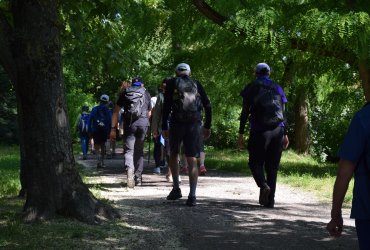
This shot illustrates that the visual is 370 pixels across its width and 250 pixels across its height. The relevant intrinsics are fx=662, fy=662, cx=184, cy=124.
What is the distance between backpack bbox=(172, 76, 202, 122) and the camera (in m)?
8.86

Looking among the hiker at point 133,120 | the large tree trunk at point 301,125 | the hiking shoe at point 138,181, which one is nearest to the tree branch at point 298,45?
the hiker at point 133,120

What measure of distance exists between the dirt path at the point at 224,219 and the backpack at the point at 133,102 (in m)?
1.23

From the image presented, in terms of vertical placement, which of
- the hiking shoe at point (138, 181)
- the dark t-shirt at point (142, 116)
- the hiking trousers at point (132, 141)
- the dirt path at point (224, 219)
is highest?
the dark t-shirt at point (142, 116)

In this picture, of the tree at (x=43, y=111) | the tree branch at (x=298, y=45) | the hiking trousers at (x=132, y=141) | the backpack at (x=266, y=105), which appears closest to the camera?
the tree at (x=43, y=111)

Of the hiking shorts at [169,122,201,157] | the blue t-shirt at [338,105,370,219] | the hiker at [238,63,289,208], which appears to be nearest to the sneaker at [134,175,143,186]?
the hiking shorts at [169,122,201,157]

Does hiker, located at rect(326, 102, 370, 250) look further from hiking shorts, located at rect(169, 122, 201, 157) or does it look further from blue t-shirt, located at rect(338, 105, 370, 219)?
hiking shorts, located at rect(169, 122, 201, 157)

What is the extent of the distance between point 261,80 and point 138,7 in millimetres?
4787

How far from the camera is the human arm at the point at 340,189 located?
369cm

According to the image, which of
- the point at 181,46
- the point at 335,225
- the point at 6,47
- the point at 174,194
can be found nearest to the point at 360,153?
the point at 335,225

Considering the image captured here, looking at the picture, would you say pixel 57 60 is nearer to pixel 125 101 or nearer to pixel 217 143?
pixel 125 101

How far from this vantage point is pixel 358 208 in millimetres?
3672

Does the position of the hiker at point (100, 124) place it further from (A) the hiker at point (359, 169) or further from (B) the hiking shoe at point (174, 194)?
(A) the hiker at point (359, 169)

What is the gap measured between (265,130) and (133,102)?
9.70 feet

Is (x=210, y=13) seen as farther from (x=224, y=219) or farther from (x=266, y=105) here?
(x=224, y=219)
